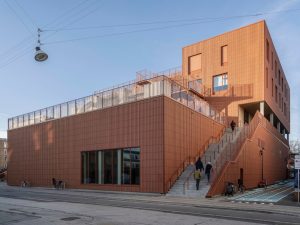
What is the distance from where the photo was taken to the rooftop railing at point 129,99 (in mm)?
31062

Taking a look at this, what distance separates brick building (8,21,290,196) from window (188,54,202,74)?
14 centimetres

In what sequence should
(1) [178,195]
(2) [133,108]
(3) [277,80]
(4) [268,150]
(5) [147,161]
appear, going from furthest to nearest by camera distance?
(3) [277,80] < (4) [268,150] < (2) [133,108] < (5) [147,161] < (1) [178,195]

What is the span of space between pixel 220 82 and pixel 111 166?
21.7 m

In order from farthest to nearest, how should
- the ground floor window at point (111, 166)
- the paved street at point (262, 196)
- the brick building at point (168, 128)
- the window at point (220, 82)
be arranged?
1. the window at point (220, 82)
2. the ground floor window at point (111, 166)
3. the brick building at point (168, 128)
4. the paved street at point (262, 196)

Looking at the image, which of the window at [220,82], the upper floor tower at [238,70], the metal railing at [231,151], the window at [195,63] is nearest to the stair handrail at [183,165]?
the metal railing at [231,151]

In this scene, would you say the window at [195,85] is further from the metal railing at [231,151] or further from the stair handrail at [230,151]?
the metal railing at [231,151]

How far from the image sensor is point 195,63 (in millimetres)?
52188

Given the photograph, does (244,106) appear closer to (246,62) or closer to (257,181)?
(246,62)

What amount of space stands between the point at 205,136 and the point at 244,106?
12.6 metres

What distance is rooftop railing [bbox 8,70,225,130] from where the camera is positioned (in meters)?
31.1

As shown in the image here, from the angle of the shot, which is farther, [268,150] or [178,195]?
[268,150]

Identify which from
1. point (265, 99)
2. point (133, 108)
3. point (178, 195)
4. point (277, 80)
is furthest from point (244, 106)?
point (178, 195)

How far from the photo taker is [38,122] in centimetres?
4472

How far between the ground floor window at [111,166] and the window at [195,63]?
72.4 ft
